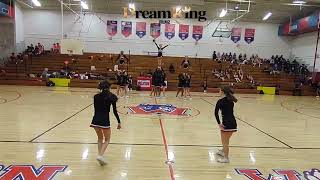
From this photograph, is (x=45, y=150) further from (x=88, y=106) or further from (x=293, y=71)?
(x=293, y=71)

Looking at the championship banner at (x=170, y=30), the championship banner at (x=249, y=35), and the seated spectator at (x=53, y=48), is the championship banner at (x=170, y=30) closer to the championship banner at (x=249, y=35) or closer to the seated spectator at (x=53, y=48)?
the championship banner at (x=249, y=35)

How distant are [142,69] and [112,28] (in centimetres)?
592

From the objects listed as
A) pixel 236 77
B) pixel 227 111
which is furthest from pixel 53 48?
pixel 227 111

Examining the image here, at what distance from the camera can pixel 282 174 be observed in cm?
525

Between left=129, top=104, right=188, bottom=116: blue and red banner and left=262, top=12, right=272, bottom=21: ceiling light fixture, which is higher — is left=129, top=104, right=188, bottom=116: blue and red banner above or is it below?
below

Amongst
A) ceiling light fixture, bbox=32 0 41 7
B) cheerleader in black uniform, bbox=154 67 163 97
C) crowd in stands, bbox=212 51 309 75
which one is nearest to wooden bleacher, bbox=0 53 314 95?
crowd in stands, bbox=212 51 309 75

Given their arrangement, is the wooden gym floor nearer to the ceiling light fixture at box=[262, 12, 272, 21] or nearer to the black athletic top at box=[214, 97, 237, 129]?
the black athletic top at box=[214, 97, 237, 129]

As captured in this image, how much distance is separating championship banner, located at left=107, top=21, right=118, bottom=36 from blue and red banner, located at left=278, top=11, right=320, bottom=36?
15.4 meters

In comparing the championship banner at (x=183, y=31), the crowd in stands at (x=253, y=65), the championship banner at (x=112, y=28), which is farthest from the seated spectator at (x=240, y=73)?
the championship banner at (x=112, y=28)

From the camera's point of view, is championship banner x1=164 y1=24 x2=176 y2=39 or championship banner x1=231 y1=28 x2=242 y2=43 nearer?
championship banner x1=164 y1=24 x2=176 y2=39

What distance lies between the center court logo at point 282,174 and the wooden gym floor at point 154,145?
0.35ft

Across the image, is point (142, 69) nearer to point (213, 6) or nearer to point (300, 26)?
point (213, 6)

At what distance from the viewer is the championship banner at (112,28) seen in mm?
28156

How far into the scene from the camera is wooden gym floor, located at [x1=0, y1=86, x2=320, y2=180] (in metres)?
5.21
